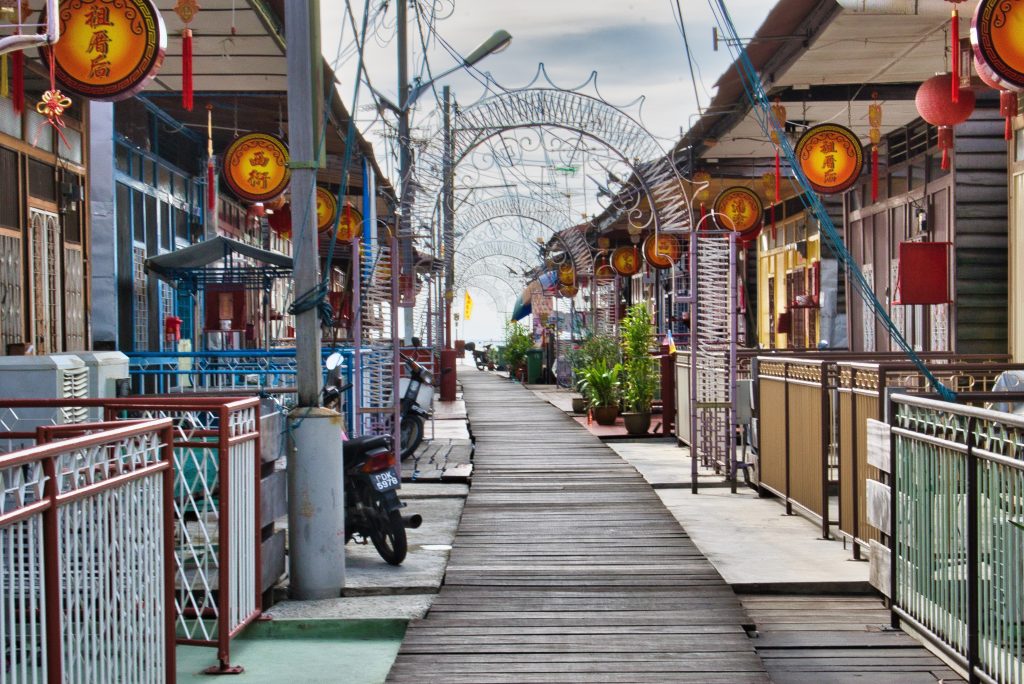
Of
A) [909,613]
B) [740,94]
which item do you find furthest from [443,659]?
[740,94]

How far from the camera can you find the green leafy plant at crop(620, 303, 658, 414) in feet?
57.7

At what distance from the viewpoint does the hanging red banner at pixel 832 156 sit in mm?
13367

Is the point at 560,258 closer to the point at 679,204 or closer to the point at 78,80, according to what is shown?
the point at 679,204

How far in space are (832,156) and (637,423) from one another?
17.0ft

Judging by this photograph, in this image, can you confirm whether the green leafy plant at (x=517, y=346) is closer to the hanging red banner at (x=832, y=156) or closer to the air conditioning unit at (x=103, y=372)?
the hanging red banner at (x=832, y=156)

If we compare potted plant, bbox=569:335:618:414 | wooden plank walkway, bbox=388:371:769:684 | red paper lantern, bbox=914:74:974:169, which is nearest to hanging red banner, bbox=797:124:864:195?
red paper lantern, bbox=914:74:974:169

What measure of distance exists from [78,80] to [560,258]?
86.9 ft

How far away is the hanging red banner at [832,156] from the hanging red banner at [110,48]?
25.1 ft

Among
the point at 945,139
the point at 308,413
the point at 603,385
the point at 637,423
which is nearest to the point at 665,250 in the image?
the point at 603,385

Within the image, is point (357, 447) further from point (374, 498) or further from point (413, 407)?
point (413, 407)

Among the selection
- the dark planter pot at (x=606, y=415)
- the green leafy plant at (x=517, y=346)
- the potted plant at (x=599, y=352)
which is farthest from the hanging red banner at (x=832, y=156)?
the green leafy plant at (x=517, y=346)

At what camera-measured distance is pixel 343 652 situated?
6402 millimetres

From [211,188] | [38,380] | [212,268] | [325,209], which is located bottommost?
[38,380]

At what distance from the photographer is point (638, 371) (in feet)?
58.8
